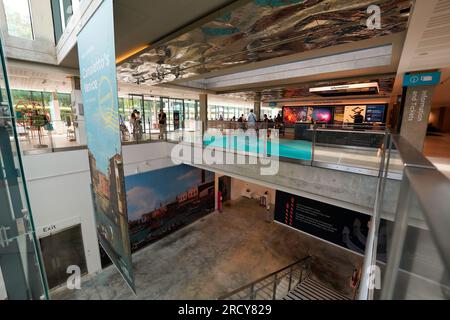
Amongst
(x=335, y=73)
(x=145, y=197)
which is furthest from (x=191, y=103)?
(x=335, y=73)

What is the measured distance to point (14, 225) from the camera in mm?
2848

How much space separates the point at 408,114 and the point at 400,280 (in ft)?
28.5

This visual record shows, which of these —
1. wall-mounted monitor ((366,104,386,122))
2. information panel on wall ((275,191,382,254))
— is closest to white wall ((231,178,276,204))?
information panel on wall ((275,191,382,254))

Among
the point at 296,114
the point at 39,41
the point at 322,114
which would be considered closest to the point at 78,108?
the point at 39,41

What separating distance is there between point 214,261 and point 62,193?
20.1 ft

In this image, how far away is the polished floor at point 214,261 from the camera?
6980 millimetres

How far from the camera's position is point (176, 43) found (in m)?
5.19

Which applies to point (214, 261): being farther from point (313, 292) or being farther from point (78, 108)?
point (78, 108)

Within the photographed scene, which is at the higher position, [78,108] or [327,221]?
[78,108]

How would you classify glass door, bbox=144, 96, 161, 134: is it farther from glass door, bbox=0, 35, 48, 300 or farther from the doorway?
glass door, bbox=0, 35, 48, 300

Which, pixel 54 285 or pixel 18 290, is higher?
pixel 18 290

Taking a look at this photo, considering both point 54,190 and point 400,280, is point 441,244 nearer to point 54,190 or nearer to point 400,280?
point 400,280

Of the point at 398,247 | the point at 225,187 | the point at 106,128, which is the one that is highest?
the point at 106,128

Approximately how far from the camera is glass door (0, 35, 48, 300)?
2732 mm
